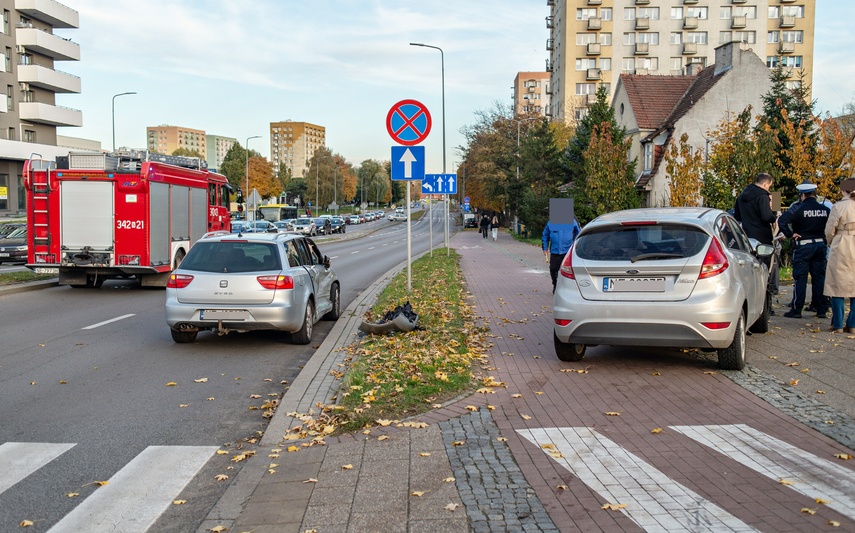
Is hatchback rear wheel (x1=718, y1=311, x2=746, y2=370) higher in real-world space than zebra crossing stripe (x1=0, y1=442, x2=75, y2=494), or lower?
higher

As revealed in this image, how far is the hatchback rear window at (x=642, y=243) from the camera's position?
7.46m

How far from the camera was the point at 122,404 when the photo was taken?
276 inches

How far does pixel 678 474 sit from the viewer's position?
4711 mm

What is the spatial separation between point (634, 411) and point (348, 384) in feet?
8.30

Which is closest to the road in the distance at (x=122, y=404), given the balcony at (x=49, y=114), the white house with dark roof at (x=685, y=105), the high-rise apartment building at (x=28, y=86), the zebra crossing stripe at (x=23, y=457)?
the zebra crossing stripe at (x=23, y=457)

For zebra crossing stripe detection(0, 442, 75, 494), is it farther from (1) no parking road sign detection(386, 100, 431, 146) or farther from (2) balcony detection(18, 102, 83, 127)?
(2) balcony detection(18, 102, 83, 127)

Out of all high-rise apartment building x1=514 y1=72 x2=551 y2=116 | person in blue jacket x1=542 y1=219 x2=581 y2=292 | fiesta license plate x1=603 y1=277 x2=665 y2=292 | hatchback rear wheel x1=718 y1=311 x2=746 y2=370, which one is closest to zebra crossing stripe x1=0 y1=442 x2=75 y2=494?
fiesta license plate x1=603 y1=277 x2=665 y2=292

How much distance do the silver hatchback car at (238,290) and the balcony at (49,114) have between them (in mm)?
53558

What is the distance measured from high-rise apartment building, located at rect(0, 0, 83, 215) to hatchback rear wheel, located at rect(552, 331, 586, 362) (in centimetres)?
5304

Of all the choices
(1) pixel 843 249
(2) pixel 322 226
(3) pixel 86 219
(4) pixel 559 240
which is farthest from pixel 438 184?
(2) pixel 322 226

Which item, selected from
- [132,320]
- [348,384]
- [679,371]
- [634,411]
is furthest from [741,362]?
[132,320]

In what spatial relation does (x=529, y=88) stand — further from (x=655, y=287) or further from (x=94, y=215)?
(x=655, y=287)

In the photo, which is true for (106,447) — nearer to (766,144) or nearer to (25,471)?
(25,471)

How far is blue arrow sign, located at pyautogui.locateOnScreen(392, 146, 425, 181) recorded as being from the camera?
504 inches
